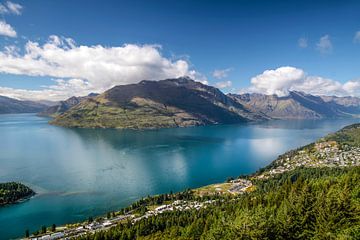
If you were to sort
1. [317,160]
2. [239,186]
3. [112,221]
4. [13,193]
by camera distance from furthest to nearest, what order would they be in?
1. [317,160]
2. [239,186]
3. [13,193]
4. [112,221]

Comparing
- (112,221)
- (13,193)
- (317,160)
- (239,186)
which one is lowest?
(112,221)

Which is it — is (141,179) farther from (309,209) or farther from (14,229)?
(309,209)

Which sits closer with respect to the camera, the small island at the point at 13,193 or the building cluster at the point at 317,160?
the small island at the point at 13,193

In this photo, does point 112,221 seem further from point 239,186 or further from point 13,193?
point 239,186

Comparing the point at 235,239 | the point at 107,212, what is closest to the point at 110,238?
the point at 107,212

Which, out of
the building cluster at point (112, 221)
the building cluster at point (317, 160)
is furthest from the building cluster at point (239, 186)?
the building cluster at point (112, 221)

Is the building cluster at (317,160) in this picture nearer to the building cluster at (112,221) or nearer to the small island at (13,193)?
the building cluster at (112,221)

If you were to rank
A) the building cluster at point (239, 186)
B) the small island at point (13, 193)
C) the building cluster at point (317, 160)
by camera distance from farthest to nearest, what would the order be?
the building cluster at point (317, 160) → the building cluster at point (239, 186) → the small island at point (13, 193)

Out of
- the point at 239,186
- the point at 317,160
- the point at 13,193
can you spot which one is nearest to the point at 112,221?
the point at 13,193
